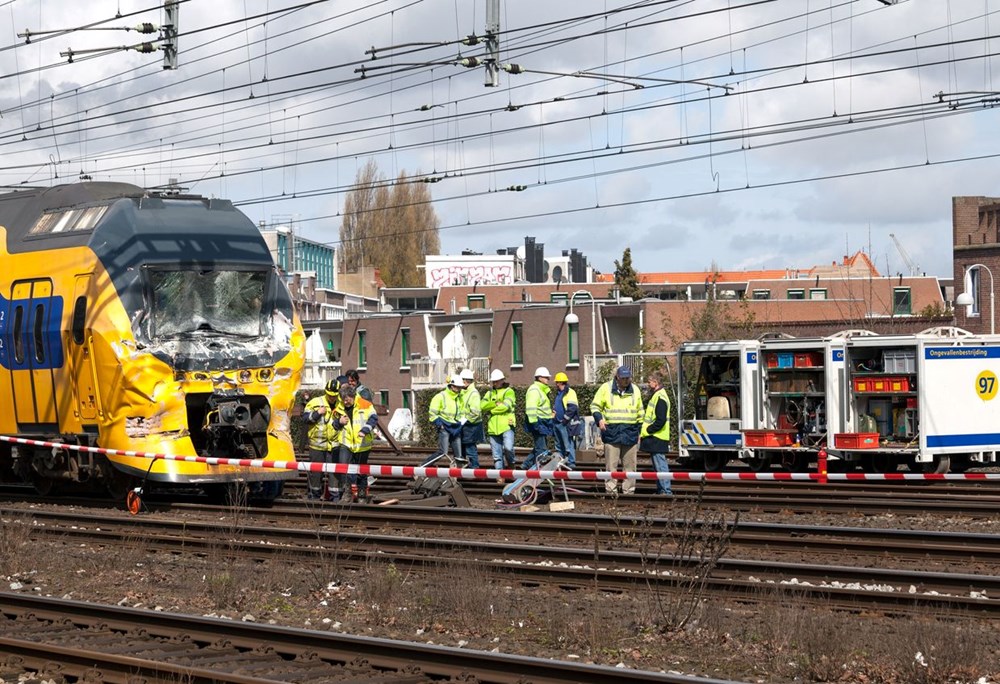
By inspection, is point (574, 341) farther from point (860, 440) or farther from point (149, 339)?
point (149, 339)

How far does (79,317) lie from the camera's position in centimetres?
1792

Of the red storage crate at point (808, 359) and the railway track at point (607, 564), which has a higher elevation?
the red storage crate at point (808, 359)

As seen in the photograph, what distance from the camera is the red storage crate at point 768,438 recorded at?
24.5 m

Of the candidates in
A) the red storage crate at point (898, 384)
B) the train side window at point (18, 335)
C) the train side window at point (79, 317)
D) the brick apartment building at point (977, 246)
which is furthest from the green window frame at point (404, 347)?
the train side window at point (79, 317)

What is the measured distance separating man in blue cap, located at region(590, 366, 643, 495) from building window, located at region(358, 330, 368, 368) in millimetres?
41247

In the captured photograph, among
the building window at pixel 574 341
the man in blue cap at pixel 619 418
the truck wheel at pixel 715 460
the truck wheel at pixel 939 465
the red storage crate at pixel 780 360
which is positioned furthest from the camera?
the building window at pixel 574 341

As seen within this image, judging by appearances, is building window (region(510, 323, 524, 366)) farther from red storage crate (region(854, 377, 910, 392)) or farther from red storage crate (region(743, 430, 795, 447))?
red storage crate (region(854, 377, 910, 392))

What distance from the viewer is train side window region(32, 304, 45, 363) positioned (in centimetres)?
1891

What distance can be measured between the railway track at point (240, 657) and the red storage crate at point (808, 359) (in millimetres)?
16567

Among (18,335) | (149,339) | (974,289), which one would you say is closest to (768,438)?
(149,339)

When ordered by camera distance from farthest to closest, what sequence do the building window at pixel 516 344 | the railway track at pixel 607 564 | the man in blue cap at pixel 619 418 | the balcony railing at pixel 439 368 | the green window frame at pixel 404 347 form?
the green window frame at pixel 404 347 < the balcony railing at pixel 439 368 < the building window at pixel 516 344 < the man in blue cap at pixel 619 418 < the railway track at pixel 607 564

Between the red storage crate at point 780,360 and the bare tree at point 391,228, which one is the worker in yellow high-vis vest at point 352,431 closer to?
the red storage crate at point 780,360

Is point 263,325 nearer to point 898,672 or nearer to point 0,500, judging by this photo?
point 0,500

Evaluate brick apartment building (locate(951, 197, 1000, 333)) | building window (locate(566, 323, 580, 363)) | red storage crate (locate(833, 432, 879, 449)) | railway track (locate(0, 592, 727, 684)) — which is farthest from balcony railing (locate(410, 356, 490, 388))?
railway track (locate(0, 592, 727, 684))
